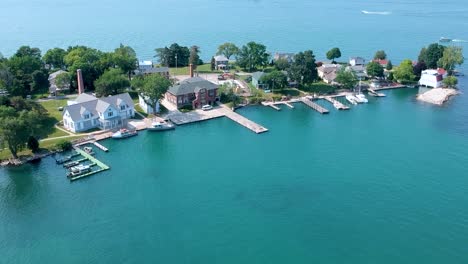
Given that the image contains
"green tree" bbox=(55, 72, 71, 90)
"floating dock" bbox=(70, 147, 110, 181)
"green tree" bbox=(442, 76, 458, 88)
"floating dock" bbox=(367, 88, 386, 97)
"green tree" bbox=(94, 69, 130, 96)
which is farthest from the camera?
"green tree" bbox=(442, 76, 458, 88)

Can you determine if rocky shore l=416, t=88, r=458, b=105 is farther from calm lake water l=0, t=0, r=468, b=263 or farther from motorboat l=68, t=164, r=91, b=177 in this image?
motorboat l=68, t=164, r=91, b=177

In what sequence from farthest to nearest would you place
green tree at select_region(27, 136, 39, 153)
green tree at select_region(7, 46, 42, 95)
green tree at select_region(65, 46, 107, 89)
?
1. green tree at select_region(65, 46, 107, 89)
2. green tree at select_region(7, 46, 42, 95)
3. green tree at select_region(27, 136, 39, 153)

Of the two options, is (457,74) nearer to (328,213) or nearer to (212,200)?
(328,213)

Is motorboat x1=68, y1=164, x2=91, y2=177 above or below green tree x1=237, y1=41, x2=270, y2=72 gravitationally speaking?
below

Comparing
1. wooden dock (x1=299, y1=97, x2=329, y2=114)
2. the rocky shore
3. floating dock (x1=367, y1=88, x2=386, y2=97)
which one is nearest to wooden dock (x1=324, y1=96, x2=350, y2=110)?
wooden dock (x1=299, y1=97, x2=329, y2=114)

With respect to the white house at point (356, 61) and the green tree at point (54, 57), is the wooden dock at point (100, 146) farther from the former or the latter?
the white house at point (356, 61)

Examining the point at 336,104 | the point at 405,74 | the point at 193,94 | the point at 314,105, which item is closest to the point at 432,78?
the point at 405,74

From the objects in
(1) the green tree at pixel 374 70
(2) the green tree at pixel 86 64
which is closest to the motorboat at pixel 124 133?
(2) the green tree at pixel 86 64
